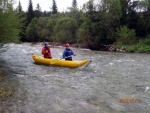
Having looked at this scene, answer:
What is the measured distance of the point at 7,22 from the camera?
14320mm

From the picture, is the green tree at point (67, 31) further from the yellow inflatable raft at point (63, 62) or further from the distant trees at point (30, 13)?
the yellow inflatable raft at point (63, 62)

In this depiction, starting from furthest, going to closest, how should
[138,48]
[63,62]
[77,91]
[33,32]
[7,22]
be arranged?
1. [33,32]
2. [138,48]
3. [7,22]
4. [63,62]
5. [77,91]

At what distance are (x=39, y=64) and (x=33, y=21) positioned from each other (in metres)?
43.9

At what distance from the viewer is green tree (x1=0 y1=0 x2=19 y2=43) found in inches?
563

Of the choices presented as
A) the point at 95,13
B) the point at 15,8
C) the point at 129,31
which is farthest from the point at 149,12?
the point at 15,8

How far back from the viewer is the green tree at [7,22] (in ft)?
46.9

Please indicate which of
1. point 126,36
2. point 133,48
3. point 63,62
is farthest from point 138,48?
point 63,62

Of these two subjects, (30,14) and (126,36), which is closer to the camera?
(126,36)

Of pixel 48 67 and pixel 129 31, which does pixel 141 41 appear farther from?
pixel 48 67

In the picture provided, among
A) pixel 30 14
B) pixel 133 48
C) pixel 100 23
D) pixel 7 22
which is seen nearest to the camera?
pixel 7 22

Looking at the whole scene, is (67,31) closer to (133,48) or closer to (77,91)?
(133,48)

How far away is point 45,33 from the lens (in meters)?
53.6

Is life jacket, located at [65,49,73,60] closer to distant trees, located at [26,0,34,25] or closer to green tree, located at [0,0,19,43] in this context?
green tree, located at [0,0,19,43]

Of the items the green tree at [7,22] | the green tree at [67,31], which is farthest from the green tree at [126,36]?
the green tree at [7,22]
